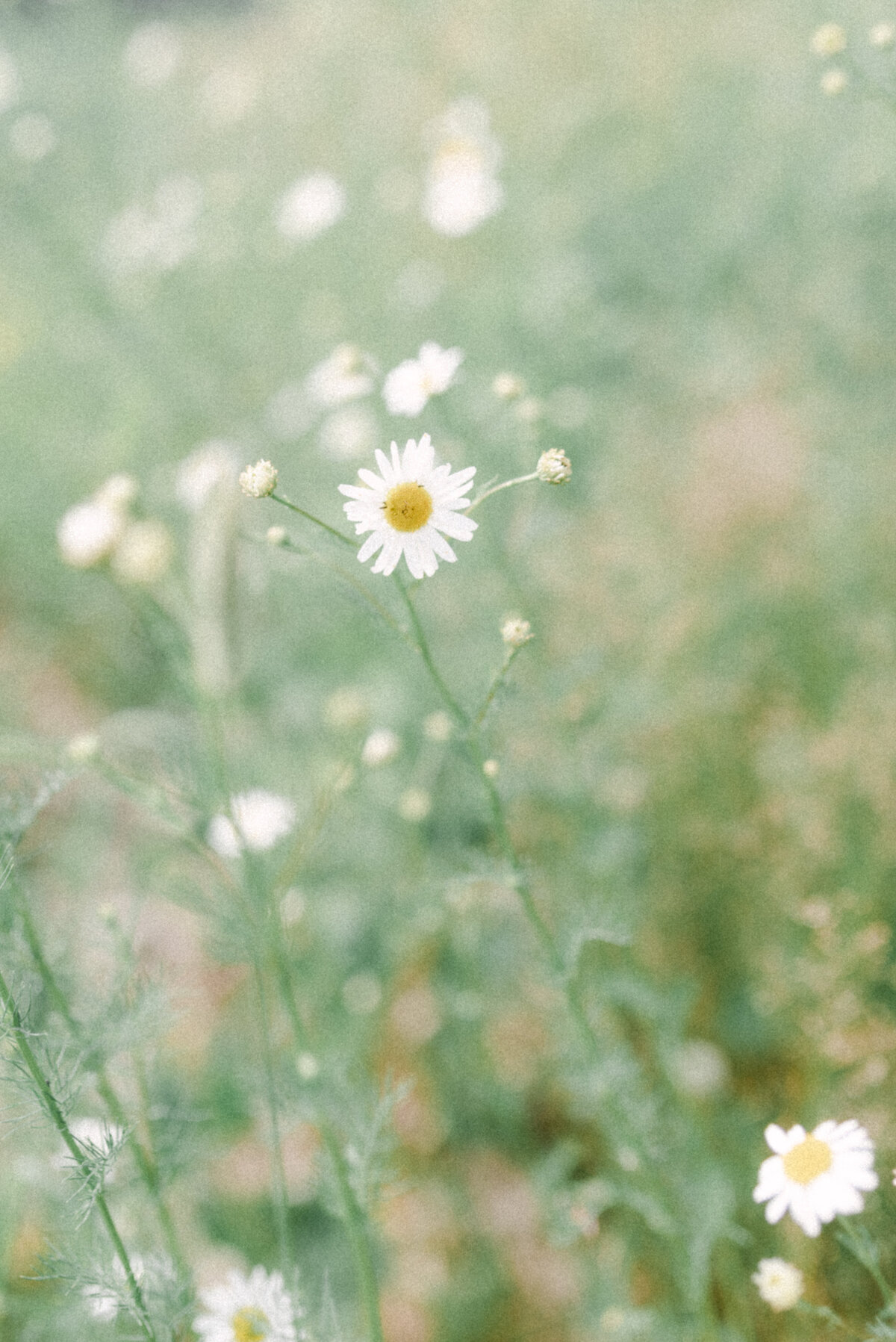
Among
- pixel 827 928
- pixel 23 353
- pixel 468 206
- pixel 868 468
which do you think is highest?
pixel 23 353

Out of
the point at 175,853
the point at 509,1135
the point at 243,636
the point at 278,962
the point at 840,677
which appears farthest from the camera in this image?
the point at 175,853

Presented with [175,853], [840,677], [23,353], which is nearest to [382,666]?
[175,853]

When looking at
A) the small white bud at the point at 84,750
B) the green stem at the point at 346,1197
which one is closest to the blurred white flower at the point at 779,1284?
the green stem at the point at 346,1197

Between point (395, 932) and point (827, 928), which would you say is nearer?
point (827, 928)

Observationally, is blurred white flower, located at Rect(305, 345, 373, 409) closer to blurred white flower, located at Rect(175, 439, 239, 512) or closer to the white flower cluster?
blurred white flower, located at Rect(175, 439, 239, 512)

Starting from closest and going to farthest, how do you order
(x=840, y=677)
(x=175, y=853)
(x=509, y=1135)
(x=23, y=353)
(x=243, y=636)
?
(x=243, y=636)
(x=509, y=1135)
(x=840, y=677)
(x=175, y=853)
(x=23, y=353)

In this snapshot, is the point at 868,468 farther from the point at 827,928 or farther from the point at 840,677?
the point at 827,928

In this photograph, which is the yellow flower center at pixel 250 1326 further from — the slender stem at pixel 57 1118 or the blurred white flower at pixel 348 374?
the blurred white flower at pixel 348 374
